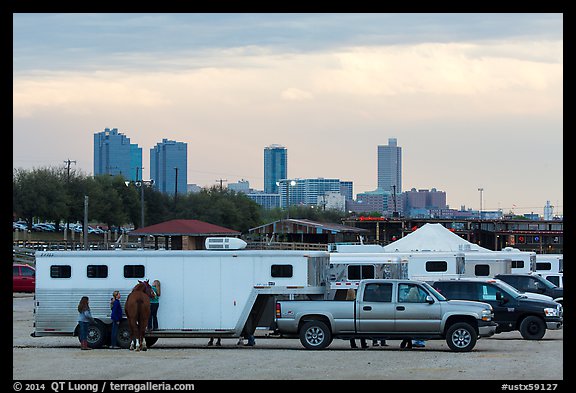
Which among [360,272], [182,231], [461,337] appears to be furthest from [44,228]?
[461,337]

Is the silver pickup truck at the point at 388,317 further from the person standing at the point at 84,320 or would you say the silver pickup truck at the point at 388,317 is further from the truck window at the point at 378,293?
the person standing at the point at 84,320

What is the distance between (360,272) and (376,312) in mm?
8462

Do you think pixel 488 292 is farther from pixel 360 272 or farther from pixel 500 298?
pixel 360 272

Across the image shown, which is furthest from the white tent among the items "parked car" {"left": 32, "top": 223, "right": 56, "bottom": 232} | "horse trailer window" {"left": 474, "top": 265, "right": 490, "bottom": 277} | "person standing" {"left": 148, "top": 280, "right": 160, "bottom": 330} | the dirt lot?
"parked car" {"left": 32, "top": 223, "right": 56, "bottom": 232}

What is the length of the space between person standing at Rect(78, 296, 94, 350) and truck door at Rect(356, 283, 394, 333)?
21.6 feet

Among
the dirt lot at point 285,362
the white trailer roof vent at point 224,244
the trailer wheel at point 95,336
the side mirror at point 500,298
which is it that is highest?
the white trailer roof vent at point 224,244

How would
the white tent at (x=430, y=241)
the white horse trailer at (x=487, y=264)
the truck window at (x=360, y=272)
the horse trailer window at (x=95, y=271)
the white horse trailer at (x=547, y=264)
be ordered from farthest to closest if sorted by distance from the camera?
the white tent at (x=430, y=241) → the white horse trailer at (x=547, y=264) → the white horse trailer at (x=487, y=264) → the truck window at (x=360, y=272) → the horse trailer window at (x=95, y=271)

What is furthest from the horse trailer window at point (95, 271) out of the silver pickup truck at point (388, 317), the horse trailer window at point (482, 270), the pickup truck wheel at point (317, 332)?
the horse trailer window at point (482, 270)

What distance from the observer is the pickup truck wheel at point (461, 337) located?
2450 centimetres

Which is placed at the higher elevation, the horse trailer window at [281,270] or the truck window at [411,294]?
the horse trailer window at [281,270]

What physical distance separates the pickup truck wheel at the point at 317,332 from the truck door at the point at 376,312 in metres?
0.79

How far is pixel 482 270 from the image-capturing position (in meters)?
38.9
